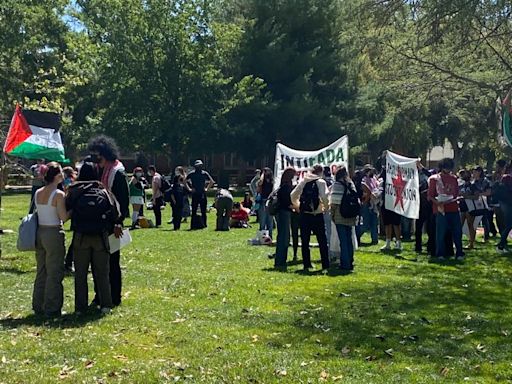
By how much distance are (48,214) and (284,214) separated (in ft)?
16.9

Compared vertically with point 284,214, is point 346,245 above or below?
below

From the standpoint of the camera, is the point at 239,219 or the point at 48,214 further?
the point at 239,219

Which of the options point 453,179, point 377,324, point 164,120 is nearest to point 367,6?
point 453,179

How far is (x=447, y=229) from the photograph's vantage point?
586 inches

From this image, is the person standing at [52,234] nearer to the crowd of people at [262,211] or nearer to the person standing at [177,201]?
the crowd of people at [262,211]

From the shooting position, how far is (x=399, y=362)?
737 cm

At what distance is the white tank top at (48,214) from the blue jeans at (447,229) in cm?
795

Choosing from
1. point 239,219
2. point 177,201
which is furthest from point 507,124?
point 177,201

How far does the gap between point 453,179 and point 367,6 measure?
12.8 feet

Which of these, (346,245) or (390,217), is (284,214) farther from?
(390,217)

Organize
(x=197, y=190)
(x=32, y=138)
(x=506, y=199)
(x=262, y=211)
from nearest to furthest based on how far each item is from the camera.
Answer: (x=32, y=138), (x=506, y=199), (x=262, y=211), (x=197, y=190)

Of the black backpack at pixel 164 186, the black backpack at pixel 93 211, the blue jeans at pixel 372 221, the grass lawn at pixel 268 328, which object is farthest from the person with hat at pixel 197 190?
the black backpack at pixel 93 211

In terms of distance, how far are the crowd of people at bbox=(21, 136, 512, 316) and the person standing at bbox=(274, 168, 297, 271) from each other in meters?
0.02

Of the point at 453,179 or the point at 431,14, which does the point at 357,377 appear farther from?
the point at 431,14
